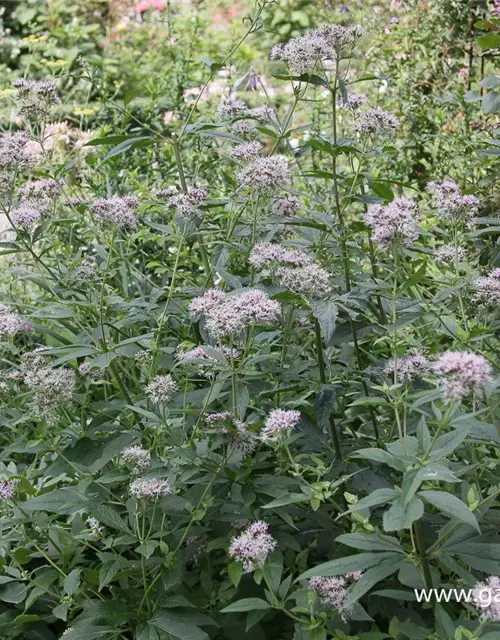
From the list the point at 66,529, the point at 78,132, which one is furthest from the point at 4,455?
the point at 78,132

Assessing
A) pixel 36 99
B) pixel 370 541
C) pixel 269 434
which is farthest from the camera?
pixel 36 99

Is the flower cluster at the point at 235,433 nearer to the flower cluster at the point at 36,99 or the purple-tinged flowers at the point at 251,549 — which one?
the purple-tinged flowers at the point at 251,549

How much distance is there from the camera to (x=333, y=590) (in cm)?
169

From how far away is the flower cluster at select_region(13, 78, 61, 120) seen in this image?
8.37 ft

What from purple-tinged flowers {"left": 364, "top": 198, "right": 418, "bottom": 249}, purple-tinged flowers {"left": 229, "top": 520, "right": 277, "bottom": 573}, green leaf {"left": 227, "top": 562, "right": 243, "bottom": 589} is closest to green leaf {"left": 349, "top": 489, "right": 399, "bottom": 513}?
purple-tinged flowers {"left": 229, "top": 520, "right": 277, "bottom": 573}

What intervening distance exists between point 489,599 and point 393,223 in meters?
0.72

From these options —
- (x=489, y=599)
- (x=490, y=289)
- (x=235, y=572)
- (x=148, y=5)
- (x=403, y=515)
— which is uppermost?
(x=490, y=289)

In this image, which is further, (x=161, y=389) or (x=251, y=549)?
(x=161, y=389)

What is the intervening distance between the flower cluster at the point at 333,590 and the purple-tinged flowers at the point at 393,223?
65cm

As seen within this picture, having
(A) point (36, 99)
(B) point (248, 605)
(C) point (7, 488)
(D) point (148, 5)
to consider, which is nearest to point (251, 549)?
(B) point (248, 605)

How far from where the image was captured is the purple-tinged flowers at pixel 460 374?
143cm

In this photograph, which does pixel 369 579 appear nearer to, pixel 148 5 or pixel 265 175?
pixel 265 175

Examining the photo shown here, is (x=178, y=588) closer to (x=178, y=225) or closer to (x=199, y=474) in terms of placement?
(x=199, y=474)

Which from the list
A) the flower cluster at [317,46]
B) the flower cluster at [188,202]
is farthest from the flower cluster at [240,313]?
the flower cluster at [317,46]
